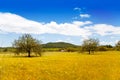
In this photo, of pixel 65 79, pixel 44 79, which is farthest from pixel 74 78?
pixel 44 79

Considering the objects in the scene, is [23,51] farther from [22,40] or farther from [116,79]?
[116,79]

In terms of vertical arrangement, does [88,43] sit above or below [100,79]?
above

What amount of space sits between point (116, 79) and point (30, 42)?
3001 inches

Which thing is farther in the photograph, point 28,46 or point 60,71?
point 28,46

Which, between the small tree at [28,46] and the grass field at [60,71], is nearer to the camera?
the grass field at [60,71]

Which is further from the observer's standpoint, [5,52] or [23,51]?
[23,51]

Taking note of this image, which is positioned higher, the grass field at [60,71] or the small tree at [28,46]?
the small tree at [28,46]

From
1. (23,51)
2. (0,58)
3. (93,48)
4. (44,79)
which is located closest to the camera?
(0,58)

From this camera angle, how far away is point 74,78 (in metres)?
14.4

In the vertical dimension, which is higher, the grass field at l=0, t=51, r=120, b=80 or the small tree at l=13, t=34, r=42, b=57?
the small tree at l=13, t=34, r=42, b=57

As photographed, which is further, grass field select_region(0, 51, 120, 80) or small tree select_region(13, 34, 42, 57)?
small tree select_region(13, 34, 42, 57)

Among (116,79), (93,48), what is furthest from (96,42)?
(116,79)

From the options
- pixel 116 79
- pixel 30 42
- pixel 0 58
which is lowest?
pixel 116 79

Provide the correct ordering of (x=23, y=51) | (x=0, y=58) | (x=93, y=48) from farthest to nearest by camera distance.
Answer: (x=93, y=48) < (x=23, y=51) < (x=0, y=58)
